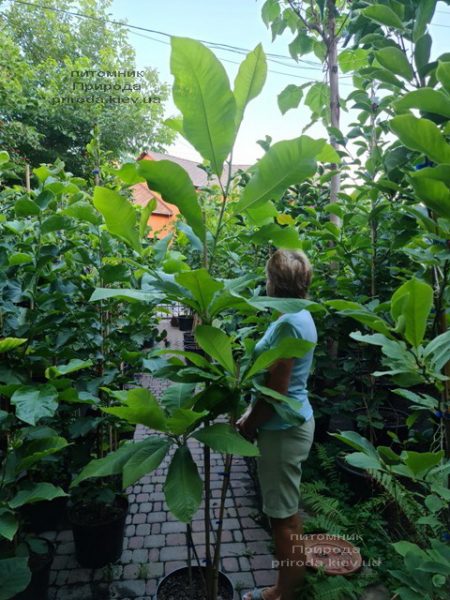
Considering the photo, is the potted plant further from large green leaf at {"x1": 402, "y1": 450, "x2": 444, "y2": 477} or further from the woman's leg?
large green leaf at {"x1": 402, "y1": 450, "x2": 444, "y2": 477}

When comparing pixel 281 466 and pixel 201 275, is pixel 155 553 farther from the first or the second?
pixel 201 275

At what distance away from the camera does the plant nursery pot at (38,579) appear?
223 cm

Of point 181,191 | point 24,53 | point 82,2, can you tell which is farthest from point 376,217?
point 82,2

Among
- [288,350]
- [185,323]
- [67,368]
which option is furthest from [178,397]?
A: [185,323]

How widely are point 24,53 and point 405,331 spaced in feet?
78.6

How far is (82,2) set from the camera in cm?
2186

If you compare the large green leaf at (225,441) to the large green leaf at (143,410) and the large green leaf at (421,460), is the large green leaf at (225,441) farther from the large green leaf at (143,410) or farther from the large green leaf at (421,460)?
the large green leaf at (421,460)

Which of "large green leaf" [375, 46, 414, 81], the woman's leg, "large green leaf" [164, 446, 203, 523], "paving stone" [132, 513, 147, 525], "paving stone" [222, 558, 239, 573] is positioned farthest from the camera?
"paving stone" [132, 513, 147, 525]

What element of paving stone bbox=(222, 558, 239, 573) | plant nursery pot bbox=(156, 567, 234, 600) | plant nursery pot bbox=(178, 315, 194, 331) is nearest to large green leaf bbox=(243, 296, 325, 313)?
plant nursery pot bbox=(156, 567, 234, 600)

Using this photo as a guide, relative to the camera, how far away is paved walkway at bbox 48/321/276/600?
99.0 inches

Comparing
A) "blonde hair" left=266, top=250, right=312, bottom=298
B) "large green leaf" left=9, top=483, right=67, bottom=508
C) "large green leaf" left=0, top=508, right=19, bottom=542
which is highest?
"blonde hair" left=266, top=250, right=312, bottom=298

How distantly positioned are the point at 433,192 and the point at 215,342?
76cm

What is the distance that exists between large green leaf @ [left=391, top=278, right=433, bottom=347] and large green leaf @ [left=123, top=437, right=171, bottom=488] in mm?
842

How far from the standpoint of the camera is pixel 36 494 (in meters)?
1.81
